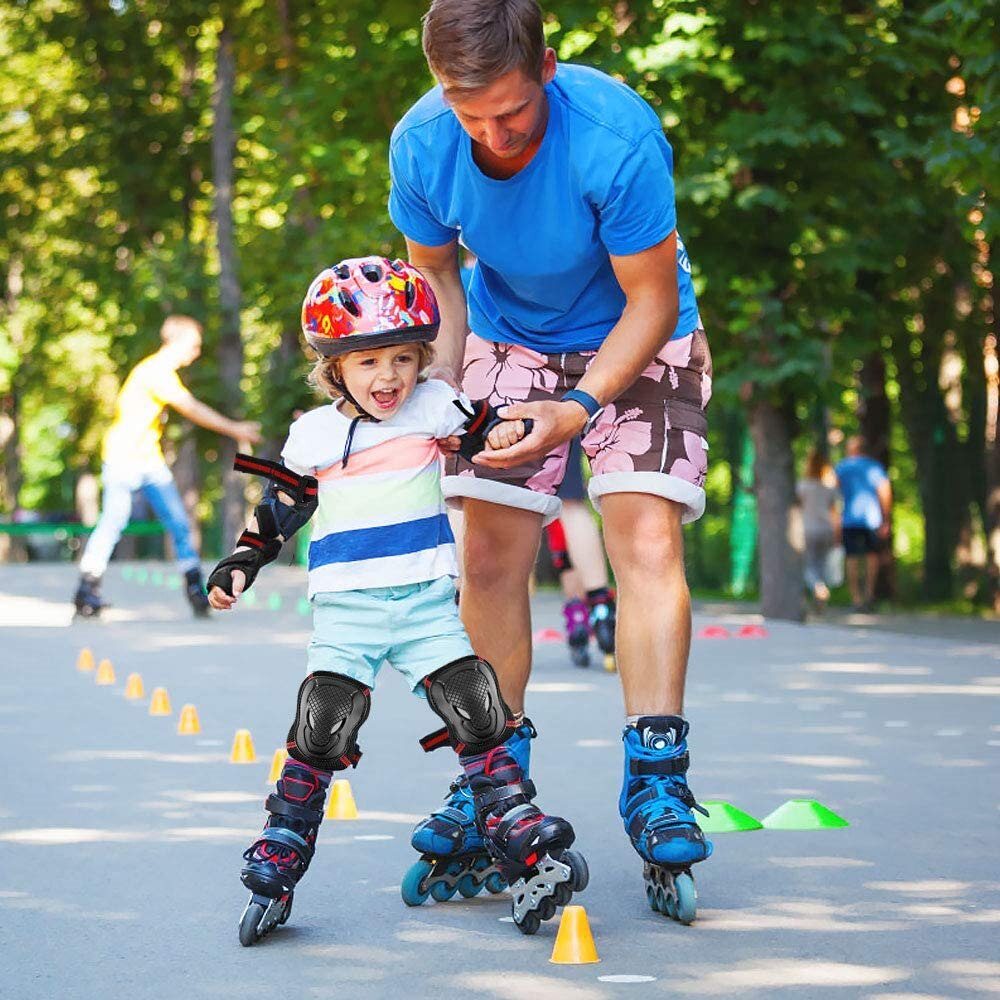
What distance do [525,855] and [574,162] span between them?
59.5 inches

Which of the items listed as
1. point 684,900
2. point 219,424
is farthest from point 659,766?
point 219,424

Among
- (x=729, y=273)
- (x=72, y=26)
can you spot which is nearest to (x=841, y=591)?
(x=729, y=273)

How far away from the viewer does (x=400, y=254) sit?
2125 cm

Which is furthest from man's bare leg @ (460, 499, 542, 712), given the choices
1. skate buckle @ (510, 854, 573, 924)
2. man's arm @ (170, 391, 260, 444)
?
man's arm @ (170, 391, 260, 444)

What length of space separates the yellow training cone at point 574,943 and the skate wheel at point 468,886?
2.23 ft

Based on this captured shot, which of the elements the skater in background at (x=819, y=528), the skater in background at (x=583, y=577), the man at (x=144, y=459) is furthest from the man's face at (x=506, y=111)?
the skater in background at (x=819, y=528)

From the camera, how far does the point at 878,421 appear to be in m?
22.0

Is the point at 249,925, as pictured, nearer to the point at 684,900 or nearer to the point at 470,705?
the point at 470,705

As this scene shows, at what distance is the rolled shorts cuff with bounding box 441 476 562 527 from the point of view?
491 cm

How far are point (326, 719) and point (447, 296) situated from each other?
1229 mm

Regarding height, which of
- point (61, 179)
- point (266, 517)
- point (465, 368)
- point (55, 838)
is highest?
point (61, 179)

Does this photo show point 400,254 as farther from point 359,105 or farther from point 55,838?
point 55,838

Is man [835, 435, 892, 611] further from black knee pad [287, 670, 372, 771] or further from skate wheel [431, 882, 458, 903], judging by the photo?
black knee pad [287, 670, 372, 771]

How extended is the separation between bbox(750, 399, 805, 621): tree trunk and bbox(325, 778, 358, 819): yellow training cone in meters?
10.3
